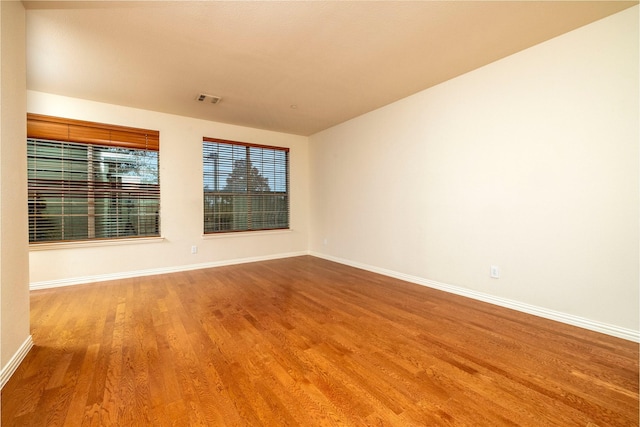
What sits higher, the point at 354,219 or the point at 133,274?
the point at 354,219

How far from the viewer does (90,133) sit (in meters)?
3.80

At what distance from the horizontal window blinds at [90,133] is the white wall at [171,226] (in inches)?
3.3

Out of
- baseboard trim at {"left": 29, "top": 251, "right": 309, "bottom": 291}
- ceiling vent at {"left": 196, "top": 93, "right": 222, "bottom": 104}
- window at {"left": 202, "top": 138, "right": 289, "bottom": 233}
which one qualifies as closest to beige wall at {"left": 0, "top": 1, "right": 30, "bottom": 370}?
ceiling vent at {"left": 196, "top": 93, "right": 222, "bottom": 104}

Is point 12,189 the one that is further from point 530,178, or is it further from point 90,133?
point 530,178

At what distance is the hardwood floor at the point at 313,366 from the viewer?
4.54ft

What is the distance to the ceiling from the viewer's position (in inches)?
81.4

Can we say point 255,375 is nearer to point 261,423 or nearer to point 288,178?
point 261,423

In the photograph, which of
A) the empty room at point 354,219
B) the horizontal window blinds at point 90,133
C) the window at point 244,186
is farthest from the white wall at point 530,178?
the horizontal window blinds at point 90,133

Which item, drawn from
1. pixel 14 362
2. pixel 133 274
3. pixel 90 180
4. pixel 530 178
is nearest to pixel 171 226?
pixel 133 274

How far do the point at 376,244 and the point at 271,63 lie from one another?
9.66 ft

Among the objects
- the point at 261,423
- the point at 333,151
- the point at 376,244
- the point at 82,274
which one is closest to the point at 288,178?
the point at 333,151

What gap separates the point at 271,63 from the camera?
2.84m

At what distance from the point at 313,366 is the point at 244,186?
13.1 feet

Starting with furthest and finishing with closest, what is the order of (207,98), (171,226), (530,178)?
(171,226) → (207,98) → (530,178)
